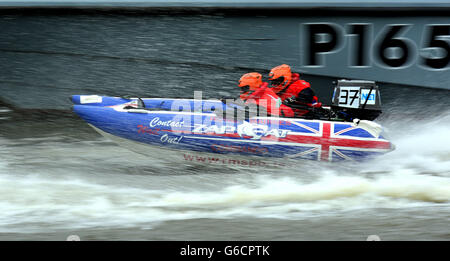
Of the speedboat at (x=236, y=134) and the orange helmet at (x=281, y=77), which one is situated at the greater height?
the orange helmet at (x=281, y=77)

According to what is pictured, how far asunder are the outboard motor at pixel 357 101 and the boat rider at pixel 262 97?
0.51 meters

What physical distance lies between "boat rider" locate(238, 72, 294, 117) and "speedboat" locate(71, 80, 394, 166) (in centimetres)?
12

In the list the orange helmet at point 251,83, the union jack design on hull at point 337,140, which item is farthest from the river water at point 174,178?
the orange helmet at point 251,83

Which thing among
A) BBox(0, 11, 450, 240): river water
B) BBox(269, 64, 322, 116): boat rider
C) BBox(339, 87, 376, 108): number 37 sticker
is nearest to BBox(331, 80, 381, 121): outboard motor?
BBox(339, 87, 376, 108): number 37 sticker

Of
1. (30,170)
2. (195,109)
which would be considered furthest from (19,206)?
(195,109)

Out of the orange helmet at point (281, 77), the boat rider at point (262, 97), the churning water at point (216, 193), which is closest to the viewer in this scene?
the churning water at point (216, 193)

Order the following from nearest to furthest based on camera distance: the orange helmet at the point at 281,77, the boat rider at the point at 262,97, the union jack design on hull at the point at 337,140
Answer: the union jack design on hull at the point at 337,140
the boat rider at the point at 262,97
the orange helmet at the point at 281,77

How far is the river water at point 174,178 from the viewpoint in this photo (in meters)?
3.34

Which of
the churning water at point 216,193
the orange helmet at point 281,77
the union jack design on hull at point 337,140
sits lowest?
the churning water at point 216,193

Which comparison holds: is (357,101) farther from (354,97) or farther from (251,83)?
(251,83)

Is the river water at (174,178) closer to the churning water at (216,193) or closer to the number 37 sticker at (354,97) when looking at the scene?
the churning water at (216,193)

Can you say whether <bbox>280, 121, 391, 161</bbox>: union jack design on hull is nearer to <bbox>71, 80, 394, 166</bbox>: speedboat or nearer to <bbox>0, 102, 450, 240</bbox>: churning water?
<bbox>71, 80, 394, 166</bbox>: speedboat
